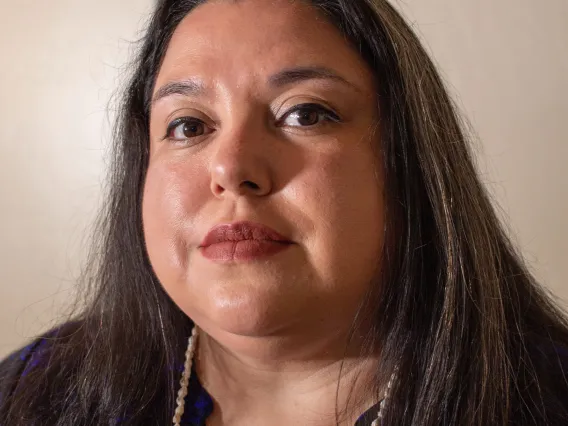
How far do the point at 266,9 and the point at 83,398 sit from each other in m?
0.53

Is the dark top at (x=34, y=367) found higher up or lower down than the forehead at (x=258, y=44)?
lower down

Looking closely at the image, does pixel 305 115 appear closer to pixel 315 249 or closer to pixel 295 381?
pixel 315 249

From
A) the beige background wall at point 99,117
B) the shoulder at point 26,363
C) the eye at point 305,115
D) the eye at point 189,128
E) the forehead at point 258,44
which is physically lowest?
the shoulder at point 26,363

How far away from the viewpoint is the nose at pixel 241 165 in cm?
60

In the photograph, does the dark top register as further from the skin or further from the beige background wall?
the beige background wall

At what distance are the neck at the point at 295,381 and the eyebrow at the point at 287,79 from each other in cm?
27

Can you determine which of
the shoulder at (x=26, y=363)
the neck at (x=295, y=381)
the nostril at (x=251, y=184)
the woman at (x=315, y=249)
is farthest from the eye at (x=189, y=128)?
the shoulder at (x=26, y=363)

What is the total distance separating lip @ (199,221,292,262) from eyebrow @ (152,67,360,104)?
0.52ft

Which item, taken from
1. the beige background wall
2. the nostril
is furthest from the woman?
the beige background wall

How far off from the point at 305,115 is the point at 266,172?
9cm

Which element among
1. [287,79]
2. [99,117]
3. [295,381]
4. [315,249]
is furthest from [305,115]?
[99,117]

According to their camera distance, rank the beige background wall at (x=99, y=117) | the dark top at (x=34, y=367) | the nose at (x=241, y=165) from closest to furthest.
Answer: the nose at (x=241, y=165) → the dark top at (x=34, y=367) → the beige background wall at (x=99, y=117)

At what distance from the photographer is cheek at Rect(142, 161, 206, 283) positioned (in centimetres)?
65

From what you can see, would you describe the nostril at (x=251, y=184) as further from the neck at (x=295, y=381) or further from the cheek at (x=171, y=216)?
the neck at (x=295, y=381)
